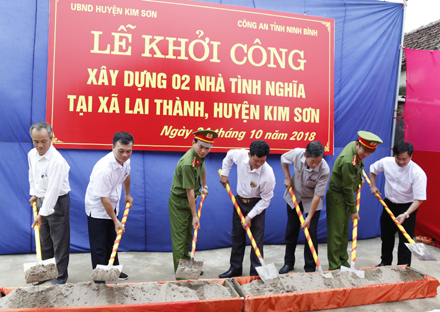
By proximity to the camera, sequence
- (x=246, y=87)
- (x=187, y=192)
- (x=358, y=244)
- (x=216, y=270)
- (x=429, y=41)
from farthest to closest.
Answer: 1. (x=429, y=41)
2. (x=358, y=244)
3. (x=246, y=87)
4. (x=216, y=270)
5. (x=187, y=192)

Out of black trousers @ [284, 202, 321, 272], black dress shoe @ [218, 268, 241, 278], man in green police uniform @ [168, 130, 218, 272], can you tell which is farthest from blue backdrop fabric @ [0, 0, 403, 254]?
man in green police uniform @ [168, 130, 218, 272]

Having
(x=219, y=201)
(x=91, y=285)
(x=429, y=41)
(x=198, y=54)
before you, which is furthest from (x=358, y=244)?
(x=429, y=41)

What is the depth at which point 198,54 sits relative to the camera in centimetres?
406

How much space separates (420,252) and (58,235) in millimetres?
3136

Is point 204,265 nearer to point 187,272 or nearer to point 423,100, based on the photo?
point 187,272

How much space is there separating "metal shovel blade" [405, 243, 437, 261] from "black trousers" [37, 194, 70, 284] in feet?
9.92

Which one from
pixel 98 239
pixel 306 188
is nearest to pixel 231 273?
pixel 306 188

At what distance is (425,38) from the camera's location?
21.3ft

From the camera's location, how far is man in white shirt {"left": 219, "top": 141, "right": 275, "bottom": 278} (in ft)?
10.4

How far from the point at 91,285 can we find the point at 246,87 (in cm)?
273

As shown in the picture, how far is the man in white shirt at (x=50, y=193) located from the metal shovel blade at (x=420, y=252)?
3.03 metres

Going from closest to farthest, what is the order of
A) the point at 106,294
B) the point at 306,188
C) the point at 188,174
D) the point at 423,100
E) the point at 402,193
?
the point at 106,294 < the point at 188,174 < the point at 306,188 < the point at 402,193 < the point at 423,100

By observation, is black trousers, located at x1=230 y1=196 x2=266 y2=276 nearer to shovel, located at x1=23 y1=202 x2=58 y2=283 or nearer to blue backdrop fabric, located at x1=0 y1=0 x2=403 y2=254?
blue backdrop fabric, located at x1=0 y1=0 x2=403 y2=254

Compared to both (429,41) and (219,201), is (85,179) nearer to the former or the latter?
(219,201)
